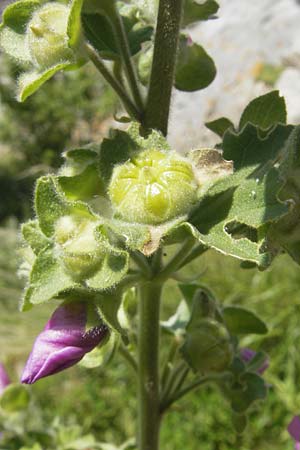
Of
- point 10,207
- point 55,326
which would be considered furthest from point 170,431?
point 10,207

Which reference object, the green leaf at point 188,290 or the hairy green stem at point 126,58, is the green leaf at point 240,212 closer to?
the hairy green stem at point 126,58

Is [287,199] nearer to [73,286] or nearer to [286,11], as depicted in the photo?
[73,286]

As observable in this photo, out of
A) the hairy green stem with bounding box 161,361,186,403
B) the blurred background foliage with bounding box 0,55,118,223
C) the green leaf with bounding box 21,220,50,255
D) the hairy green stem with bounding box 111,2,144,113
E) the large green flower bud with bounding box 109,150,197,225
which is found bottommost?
the blurred background foliage with bounding box 0,55,118,223

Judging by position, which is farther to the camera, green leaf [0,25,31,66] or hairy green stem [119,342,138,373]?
hairy green stem [119,342,138,373]

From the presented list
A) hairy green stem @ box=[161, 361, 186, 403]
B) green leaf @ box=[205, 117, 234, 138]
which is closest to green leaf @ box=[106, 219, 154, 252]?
green leaf @ box=[205, 117, 234, 138]

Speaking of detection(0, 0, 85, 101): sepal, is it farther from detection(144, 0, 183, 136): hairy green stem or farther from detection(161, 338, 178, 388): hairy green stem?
detection(161, 338, 178, 388): hairy green stem

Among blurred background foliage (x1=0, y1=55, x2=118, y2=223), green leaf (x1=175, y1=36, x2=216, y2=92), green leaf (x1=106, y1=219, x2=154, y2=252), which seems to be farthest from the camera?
blurred background foliage (x1=0, y1=55, x2=118, y2=223)

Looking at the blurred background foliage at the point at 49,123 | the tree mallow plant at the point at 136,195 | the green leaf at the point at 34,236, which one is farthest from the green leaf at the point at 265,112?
the blurred background foliage at the point at 49,123
